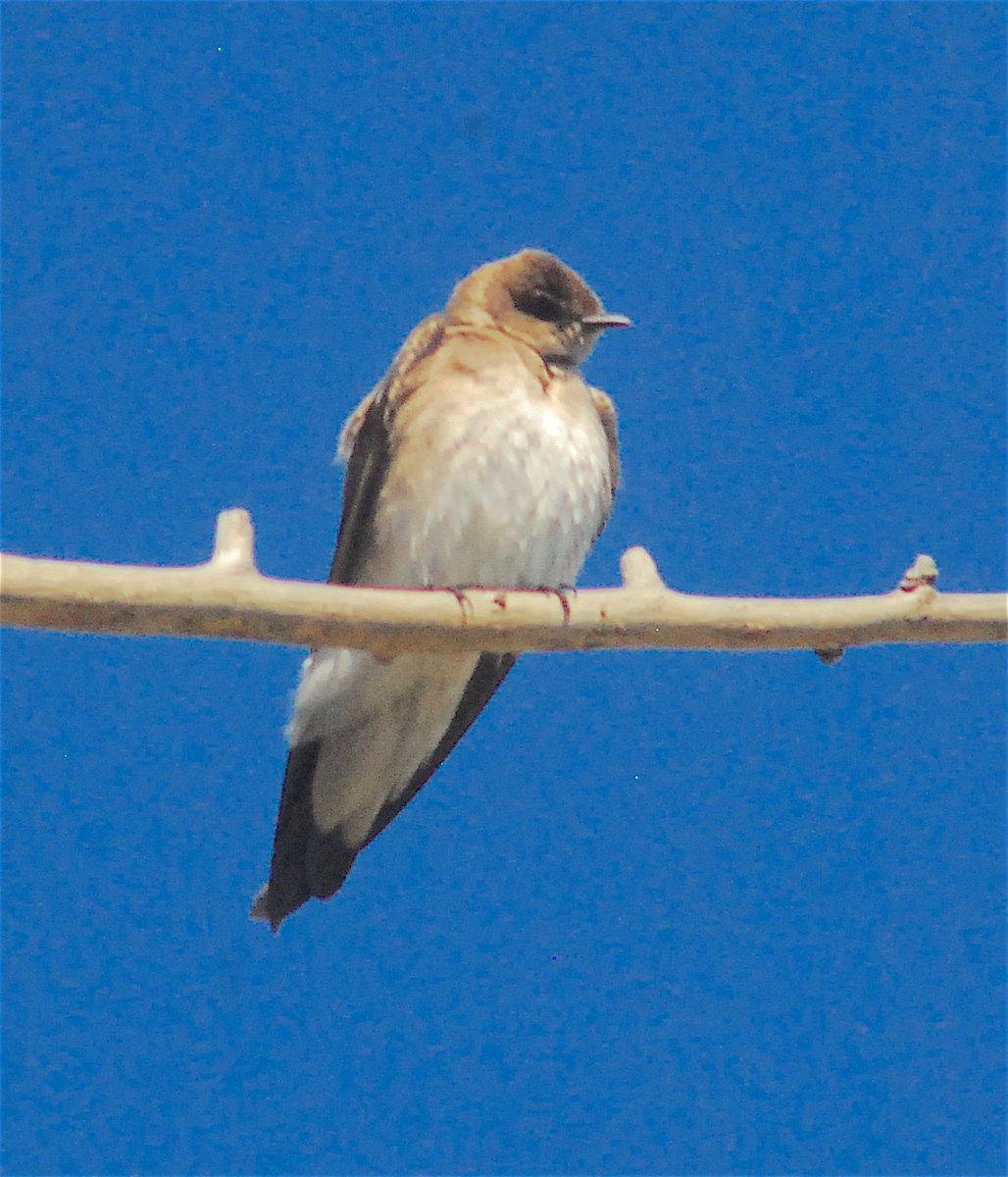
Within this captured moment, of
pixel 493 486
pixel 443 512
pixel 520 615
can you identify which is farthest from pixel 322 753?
pixel 520 615

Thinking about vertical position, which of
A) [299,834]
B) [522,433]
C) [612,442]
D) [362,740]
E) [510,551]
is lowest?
[299,834]

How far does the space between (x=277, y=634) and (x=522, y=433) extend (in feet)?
4.02

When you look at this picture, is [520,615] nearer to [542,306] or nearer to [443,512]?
[443,512]

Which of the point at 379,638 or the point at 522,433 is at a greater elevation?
the point at 522,433

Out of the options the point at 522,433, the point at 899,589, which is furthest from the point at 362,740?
the point at 899,589

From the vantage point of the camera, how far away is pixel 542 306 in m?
5.04

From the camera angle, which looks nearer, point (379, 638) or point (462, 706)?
point (379, 638)

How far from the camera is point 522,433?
14.6 feet

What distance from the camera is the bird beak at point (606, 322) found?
16.4ft

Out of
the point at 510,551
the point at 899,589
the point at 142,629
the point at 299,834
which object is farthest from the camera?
the point at 299,834

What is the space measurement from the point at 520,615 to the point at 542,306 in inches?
63.4

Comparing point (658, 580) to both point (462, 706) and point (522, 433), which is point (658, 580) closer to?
point (522, 433)

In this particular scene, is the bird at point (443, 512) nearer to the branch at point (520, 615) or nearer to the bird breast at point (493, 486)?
the bird breast at point (493, 486)

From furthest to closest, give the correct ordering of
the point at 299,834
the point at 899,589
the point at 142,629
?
the point at 299,834 < the point at 899,589 < the point at 142,629
